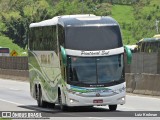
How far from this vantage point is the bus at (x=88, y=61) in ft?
72.7

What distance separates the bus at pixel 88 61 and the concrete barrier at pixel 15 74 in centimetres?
3100

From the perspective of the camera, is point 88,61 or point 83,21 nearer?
point 88,61

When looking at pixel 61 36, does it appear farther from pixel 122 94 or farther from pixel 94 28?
pixel 122 94

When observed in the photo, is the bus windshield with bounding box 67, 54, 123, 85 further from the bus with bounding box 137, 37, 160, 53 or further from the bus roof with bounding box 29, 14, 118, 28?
the bus with bounding box 137, 37, 160, 53

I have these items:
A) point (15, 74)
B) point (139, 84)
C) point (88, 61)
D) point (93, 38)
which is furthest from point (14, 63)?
point (88, 61)

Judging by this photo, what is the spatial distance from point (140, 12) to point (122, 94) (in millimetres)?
127152

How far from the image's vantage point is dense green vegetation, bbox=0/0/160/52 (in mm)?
137000

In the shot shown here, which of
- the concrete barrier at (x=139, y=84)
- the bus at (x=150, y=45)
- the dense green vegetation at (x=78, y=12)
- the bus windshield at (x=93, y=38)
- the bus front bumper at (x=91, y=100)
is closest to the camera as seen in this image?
the bus front bumper at (x=91, y=100)

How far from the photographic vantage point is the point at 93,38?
2281 cm

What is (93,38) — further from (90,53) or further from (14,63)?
(14,63)

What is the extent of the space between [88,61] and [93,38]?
0.92 m

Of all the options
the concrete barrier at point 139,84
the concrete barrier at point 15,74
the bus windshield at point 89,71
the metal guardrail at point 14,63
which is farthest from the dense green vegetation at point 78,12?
the bus windshield at point 89,71

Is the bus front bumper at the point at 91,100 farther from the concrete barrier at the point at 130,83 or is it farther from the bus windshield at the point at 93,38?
the concrete barrier at the point at 130,83

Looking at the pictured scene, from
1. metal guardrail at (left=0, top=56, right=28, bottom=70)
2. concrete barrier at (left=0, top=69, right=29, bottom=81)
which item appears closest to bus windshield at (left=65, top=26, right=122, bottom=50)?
concrete barrier at (left=0, top=69, right=29, bottom=81)
